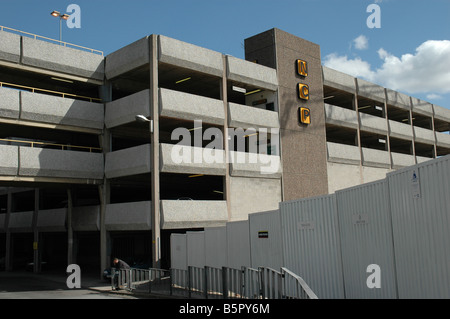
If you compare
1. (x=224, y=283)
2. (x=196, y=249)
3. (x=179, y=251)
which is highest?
(x=196, y=249)

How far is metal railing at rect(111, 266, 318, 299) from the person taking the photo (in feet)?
41.6

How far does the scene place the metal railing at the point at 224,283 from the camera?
12680mm

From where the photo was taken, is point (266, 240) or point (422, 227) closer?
point (422, 227)

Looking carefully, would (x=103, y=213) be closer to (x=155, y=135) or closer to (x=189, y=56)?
(x=155, y=135)

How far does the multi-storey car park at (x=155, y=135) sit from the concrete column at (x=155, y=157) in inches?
2.5

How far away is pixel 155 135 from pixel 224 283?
39.4ft

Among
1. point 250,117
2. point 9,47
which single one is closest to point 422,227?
point 250,117

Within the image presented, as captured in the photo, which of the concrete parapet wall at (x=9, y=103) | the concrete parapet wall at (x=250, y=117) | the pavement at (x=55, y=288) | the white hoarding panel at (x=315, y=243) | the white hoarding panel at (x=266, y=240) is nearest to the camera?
the white hoarding panel at (x=315, y=243)

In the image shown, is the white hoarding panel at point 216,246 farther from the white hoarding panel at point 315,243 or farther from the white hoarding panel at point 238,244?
the white hoarding panel at point 315,243

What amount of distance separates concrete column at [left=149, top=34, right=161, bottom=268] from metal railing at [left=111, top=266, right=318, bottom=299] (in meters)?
1.71

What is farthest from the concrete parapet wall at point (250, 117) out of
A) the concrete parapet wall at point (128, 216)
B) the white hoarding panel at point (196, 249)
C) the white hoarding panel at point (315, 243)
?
the white hoarding panel at point (315, 243)

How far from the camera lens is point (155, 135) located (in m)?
25.7

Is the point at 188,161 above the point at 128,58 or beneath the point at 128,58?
beneath

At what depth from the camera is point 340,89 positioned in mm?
39031
